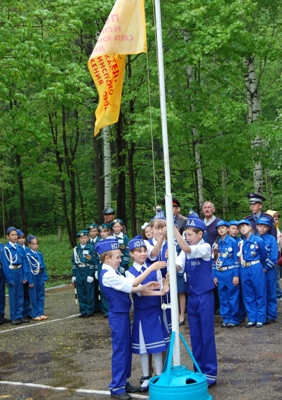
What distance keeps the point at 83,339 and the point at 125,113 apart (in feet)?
40.9

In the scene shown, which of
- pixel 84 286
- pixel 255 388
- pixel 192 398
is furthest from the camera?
pixel 84 286

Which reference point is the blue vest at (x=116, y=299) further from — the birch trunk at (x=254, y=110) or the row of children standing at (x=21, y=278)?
the birch trunk at (x=254, y=110)

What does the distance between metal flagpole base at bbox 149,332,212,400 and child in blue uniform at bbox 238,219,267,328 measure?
4.76 metres

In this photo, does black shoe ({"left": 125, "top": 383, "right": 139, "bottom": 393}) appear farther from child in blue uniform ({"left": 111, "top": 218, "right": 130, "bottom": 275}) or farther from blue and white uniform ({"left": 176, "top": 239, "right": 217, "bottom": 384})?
child in blue uniform ({"left": 111, "top": 218, "right": 130, "bottom": 275})

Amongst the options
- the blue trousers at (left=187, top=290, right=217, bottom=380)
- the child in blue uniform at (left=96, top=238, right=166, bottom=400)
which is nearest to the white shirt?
the child in blue uniform at (left=96, top=238, right=166, bottom=400)

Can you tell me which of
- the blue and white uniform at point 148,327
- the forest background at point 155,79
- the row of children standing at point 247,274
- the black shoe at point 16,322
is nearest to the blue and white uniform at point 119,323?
the blue and white uniform at point 148,327

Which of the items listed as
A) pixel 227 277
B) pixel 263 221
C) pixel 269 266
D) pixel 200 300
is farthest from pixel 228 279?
pixel 200 300

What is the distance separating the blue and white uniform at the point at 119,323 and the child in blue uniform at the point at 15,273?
580 cm

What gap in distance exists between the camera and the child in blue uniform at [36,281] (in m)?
12.4

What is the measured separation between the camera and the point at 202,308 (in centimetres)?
696

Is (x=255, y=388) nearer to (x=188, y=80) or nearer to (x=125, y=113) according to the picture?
(x=125, y=113)

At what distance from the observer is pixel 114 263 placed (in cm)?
687

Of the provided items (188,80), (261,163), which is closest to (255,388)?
(261,163)

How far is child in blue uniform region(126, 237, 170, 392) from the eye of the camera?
Answer: 681 cm
